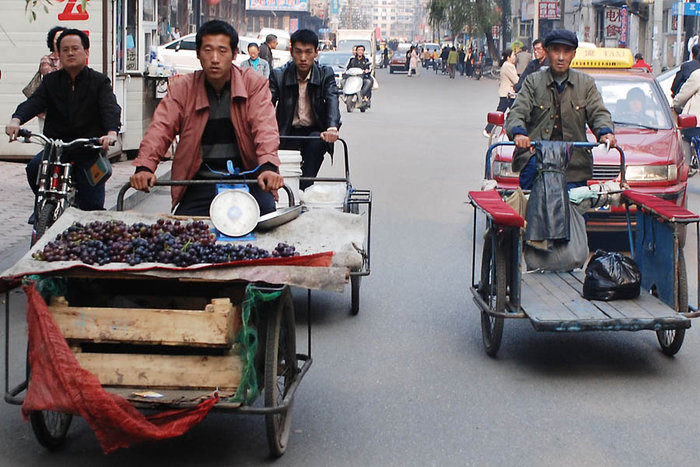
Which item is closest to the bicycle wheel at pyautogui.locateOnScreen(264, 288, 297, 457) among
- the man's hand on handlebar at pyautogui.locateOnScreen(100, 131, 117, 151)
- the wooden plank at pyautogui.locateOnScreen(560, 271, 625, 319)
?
the wooden plank at pyautogui.locateOnScreen(560, 271, 625, 319)

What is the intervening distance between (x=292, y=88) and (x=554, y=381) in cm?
377

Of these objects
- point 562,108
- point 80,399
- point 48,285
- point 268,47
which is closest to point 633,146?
point 562,108

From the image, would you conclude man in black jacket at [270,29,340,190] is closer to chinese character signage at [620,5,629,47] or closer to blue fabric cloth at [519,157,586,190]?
blue fabric cloth at [519,157,586,190]

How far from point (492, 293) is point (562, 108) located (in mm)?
1584

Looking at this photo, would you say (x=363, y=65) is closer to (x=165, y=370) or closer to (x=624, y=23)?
(x=165, y=370)

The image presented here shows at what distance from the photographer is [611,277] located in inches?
257

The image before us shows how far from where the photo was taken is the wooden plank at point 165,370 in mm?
4367

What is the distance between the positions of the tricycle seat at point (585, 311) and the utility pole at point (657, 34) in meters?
39.2

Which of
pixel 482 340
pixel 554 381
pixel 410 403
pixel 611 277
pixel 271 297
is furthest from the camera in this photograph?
pixel 482 340

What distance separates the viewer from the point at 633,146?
10539mm

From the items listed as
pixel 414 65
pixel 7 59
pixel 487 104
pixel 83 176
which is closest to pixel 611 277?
pixel 83 176

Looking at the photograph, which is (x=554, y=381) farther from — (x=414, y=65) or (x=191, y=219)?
(x=414, y=65)

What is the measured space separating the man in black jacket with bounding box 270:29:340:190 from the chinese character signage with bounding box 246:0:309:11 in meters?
91.0

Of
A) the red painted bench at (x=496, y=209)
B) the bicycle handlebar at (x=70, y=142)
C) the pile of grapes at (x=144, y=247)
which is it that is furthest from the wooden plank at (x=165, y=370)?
the bicycle handlebar at (x=70, y=142)
